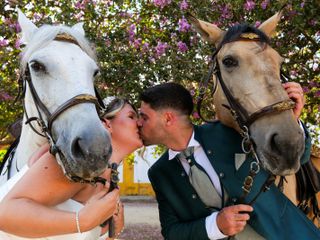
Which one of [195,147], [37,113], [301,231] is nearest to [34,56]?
[37,113]

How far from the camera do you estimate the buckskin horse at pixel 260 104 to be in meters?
2.39

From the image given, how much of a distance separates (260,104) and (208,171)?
614mm

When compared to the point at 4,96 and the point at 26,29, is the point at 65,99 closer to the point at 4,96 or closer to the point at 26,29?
the point at 26,29

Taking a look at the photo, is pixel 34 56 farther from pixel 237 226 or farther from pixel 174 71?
pixel 174 71

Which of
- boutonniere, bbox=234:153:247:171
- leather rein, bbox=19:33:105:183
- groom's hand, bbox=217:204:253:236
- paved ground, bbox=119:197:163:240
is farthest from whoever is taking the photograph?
paved ground, bbox=119:197:163:240

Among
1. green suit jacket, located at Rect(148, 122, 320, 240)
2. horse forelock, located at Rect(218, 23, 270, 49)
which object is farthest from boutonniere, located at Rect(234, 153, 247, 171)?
horse forelock, located at Rect(218, 23, 270, 49)

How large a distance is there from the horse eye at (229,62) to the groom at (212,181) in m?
0.36

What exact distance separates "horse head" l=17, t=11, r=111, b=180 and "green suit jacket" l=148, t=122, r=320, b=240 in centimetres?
87

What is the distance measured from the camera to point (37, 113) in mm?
2492

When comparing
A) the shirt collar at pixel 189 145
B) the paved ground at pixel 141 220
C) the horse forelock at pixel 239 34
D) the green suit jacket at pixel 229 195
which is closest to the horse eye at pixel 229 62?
the horse forelock at pixel 239 34

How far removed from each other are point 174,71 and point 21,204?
3816mm

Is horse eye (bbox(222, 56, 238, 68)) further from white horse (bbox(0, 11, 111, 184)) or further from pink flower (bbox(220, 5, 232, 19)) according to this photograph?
pink flower (bbox(220, 5, 232, 19))

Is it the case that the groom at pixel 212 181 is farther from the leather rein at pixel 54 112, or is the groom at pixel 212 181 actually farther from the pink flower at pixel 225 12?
the pink flower at pixel 225 12

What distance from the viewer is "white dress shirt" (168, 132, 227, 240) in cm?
267
